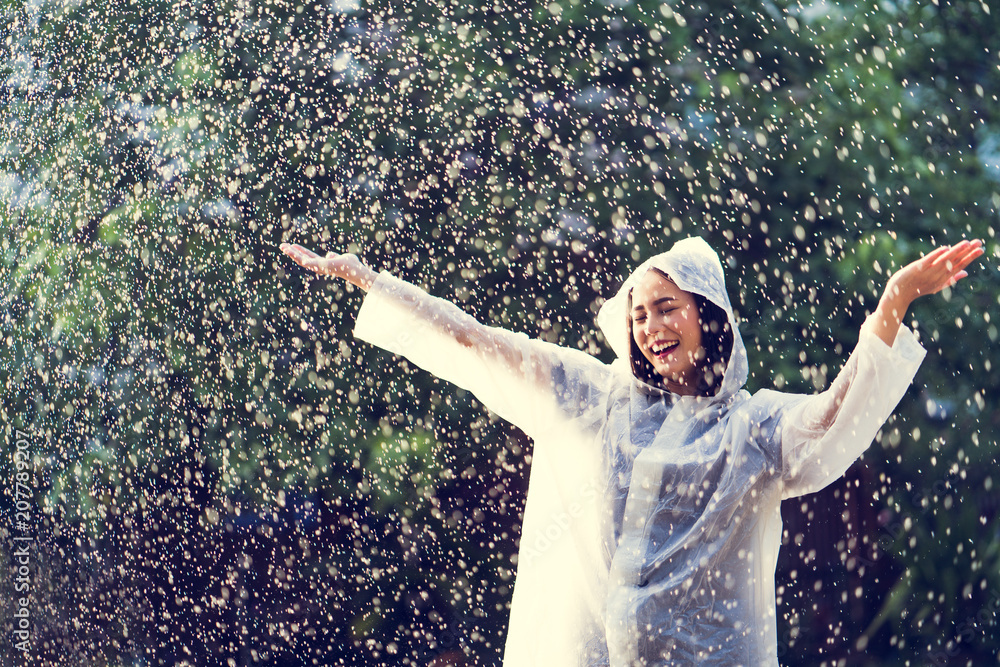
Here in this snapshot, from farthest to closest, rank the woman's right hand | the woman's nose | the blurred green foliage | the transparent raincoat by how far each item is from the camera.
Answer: the blurred green foliage → the woman's right hand → the woman's nose → the transparent raincoat

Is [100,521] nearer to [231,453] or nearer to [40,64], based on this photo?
[231,453]

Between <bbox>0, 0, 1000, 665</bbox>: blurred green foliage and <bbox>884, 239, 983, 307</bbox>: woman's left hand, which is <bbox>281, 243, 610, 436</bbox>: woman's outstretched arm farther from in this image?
<bbox>0, 0, 1000, 665</bbox>: blurred green foliage

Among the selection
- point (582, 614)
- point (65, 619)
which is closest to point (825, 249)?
point (582, 614)

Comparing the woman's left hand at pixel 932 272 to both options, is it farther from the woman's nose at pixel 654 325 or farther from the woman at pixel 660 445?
the woman's nose at pixel 654 325

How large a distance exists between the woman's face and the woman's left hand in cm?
38

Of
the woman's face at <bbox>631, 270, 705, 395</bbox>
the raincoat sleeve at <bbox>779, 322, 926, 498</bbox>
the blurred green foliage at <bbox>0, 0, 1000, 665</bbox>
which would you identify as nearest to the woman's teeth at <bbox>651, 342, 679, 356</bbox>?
the woman's face at <bbox>631, 270, 705, 395</bbox>

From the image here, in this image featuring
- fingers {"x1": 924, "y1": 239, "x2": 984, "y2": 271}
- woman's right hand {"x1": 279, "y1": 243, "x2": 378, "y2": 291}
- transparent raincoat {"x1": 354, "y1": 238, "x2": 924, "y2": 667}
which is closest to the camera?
fingers {"x1": 924, "y1": 239, "x2": 984, "y2": 271}

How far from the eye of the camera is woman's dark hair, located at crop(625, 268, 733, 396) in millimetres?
1748

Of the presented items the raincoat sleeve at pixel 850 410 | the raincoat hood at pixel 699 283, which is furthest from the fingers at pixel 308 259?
the raincoat sleeve at pixel 850 410

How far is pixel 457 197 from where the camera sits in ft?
11.0

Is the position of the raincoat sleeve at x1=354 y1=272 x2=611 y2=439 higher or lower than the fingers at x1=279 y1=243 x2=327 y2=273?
higher

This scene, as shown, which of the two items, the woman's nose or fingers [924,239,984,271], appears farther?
the woman's nose

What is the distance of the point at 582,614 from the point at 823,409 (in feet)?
1.84

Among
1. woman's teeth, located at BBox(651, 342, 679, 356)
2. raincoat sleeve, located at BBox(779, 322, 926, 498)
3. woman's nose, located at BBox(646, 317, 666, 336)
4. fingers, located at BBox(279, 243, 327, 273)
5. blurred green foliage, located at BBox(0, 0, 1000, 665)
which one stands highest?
raincoat sleeve, located at BBox(779, 322, 926, 498)
